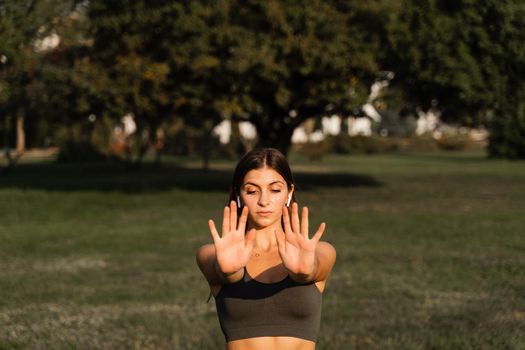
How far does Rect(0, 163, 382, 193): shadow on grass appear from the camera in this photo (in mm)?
28438

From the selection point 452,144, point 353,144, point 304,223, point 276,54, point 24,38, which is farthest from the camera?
point 452,144

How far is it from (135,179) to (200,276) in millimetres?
23065

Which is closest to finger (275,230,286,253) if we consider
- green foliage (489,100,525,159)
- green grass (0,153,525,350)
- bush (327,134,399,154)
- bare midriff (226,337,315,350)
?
bare midriff (226,337,315,350)

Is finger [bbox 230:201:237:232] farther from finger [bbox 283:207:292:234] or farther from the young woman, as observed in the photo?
finger [bbox 283:207:292:234]

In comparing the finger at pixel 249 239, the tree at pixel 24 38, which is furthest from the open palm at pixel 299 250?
the tree at pixel 24 38

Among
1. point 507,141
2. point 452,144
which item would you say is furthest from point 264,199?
point 452,144

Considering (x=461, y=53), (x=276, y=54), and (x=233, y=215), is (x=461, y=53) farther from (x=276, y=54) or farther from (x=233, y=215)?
(x=233, y=215)

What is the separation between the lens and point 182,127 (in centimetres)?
6038

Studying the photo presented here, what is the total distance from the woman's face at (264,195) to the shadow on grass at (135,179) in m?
23.1

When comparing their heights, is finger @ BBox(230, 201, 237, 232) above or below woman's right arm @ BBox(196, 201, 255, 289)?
above

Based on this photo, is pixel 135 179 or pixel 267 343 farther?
pixel 135 179

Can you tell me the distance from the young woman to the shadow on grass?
909 inches

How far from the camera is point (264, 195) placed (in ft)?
11.9

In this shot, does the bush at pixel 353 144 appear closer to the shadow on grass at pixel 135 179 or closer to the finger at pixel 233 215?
the shadow on grass at pixel 135 179
